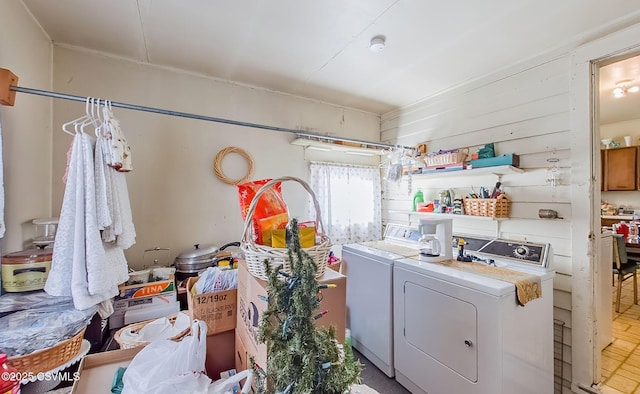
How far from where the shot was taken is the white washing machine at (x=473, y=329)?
53.8 inches

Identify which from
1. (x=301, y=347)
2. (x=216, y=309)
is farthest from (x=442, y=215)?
(x=301, y=347)

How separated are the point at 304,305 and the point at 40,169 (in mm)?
2197

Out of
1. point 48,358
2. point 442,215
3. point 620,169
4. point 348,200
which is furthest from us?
point 620,169

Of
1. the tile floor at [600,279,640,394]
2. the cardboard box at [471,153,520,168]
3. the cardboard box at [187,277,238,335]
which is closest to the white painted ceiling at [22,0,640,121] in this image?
the cardboard box at [471,153,520,168]

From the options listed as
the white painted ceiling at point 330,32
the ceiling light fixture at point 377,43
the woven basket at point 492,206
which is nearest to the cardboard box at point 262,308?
the white painted ceiling at point 330,32

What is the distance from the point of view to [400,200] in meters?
3.20

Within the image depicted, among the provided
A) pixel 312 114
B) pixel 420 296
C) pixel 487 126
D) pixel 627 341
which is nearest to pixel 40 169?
pixel 312 114

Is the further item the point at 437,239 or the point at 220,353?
the point at 437,239

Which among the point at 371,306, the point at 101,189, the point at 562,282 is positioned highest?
the point at 101,189

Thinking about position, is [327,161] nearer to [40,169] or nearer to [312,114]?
[312,114]

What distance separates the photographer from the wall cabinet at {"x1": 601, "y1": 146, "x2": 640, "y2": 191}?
4.12 m

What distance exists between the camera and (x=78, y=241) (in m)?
1.25

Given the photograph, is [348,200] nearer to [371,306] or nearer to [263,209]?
[371,306]

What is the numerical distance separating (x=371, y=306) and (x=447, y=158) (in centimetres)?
153
